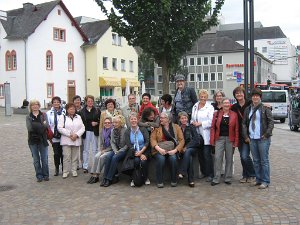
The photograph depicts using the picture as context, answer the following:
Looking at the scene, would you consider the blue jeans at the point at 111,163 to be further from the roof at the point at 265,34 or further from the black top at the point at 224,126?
the roof at the point at 265,34

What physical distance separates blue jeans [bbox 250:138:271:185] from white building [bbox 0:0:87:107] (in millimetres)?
36133

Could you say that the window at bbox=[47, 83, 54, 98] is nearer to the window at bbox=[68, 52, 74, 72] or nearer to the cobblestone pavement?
the window at bbox=[68, 52, 74, 72]

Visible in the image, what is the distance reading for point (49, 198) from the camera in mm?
7344

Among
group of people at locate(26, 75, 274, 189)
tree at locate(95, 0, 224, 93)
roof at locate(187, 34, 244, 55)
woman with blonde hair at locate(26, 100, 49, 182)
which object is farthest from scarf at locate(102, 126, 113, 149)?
roof at locate(187, 34, 244, 55)

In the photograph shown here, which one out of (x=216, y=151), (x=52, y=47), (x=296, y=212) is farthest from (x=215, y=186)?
(x=52, y=47)

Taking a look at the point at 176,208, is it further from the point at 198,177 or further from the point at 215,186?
the point at 198,177

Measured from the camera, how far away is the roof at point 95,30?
48.8 m

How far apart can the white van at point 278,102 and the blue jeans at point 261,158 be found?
61.2ft

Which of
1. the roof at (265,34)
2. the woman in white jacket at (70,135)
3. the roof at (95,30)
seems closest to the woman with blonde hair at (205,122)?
the woman in white jacket at (70,135)

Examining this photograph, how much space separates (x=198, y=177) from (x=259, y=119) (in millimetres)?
1881

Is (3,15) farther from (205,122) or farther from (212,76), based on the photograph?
(205,122)

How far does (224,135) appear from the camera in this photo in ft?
26.1

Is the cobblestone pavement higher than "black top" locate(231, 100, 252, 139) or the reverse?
the reverse

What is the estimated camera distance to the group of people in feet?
25.3
